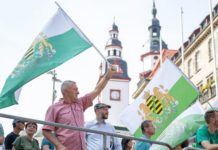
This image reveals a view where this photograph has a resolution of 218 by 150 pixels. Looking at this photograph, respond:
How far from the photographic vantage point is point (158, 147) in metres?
5.84

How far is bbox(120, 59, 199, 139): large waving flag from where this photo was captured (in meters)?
8.91

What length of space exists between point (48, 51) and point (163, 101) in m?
2.71

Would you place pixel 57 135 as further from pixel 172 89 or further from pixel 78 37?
pixel 172 89

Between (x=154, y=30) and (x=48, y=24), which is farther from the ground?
(x=154, y=30)

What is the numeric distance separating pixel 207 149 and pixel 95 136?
6.58 feet

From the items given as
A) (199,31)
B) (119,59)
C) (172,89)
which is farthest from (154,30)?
(172,89)

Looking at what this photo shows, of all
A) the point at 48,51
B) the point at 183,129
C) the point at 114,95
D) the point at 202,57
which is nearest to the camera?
the point at 183,129

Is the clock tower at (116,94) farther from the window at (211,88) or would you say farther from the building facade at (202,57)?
the window at (211,88)

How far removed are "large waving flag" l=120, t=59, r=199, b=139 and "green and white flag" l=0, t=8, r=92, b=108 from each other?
2.26 meters

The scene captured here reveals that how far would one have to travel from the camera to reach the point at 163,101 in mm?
9148

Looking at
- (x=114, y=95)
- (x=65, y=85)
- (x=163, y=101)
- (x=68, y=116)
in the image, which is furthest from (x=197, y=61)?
(x=114, y=95)

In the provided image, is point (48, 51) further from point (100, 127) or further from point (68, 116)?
point (68, 116)

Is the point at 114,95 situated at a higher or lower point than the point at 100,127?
higher

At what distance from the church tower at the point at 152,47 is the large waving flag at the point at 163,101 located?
268 ft
